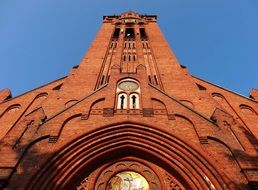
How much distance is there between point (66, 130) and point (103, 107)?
176 centimetres

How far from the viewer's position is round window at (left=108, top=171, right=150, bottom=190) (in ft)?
31.6

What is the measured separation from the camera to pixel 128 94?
1263 centimetres

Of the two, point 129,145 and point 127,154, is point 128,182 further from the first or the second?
point 129,145

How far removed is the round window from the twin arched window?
276 centimetres

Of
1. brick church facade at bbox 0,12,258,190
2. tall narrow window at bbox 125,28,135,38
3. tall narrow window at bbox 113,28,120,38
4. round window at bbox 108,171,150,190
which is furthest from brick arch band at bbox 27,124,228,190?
tall narrow window at bbox 113,28,120,38

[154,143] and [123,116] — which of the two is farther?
[123,116]

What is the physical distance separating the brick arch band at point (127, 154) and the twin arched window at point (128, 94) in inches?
53.9

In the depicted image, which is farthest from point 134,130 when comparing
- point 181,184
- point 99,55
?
point 99,55

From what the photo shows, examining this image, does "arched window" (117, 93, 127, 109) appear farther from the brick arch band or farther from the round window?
the round window

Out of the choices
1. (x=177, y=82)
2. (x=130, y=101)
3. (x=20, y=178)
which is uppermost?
(x=177, y=82)

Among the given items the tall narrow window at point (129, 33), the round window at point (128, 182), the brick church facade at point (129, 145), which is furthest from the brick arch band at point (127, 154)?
the tall narrow window at point (129, 33)

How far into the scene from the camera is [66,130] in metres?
10.5

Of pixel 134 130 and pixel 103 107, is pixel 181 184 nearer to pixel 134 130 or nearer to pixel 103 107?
pixel 134 130

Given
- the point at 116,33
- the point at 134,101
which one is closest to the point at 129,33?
the point at 116,33
